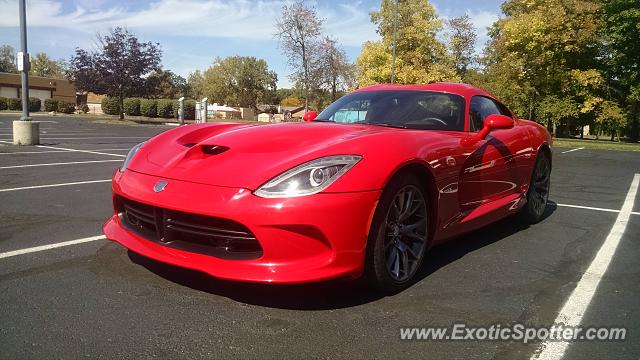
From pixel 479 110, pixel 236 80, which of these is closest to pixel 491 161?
pixel 479 110

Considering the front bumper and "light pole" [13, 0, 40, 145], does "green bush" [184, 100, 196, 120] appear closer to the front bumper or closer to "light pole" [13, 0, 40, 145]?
"light pole" [13, 0, 40, 145]

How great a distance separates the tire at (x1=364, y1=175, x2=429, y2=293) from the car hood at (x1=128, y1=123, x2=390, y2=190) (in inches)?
15.0

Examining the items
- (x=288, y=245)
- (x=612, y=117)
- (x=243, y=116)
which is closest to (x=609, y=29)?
(x=612, y=117)

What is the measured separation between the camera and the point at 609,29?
34656mm

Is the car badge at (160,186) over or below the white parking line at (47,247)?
over

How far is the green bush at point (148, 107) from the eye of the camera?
42.5 m

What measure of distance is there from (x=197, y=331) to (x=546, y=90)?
35.4m

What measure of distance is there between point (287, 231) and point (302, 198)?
185mm

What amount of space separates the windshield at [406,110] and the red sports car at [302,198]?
1.3 inches

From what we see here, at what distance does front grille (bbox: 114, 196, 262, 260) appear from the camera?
8.55ft

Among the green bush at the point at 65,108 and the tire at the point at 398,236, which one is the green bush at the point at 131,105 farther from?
the tire at the point at 398,236

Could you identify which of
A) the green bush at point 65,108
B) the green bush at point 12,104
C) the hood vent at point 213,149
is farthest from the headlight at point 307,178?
the green bush at point 12,104

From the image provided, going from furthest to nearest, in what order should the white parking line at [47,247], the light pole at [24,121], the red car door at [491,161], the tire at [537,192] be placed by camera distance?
the light pole at [24,121], the tire at [537,192], the red car door at [491,161], the white parking line at [47,247]

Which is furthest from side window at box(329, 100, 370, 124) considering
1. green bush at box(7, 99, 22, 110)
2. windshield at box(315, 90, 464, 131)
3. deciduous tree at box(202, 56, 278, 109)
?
deciduous tree at box(202, 56, 278, 109)
